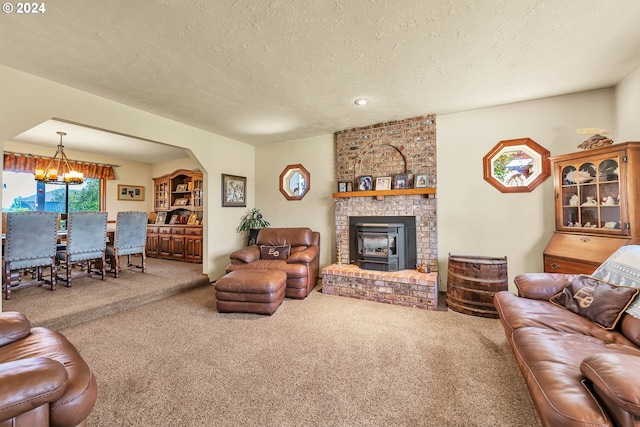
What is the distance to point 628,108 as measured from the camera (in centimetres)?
266

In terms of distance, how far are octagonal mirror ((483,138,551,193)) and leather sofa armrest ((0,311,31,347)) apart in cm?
462

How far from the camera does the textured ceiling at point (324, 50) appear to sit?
178cm

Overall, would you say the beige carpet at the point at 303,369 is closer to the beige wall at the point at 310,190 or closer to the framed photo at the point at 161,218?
the beige wall at the point at 310,190

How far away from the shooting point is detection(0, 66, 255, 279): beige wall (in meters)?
2.46

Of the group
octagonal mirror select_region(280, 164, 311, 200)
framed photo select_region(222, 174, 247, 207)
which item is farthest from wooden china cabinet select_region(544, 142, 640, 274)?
framed photo select_region(222, 174, 247, 207)

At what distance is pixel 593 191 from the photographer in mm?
2674

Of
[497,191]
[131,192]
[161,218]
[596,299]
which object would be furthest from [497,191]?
[131,192]

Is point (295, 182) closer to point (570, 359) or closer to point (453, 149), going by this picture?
point (453, 149)

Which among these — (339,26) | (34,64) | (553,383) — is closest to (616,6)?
(339,26)

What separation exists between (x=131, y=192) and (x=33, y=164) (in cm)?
183

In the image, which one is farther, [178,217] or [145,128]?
[178,217]

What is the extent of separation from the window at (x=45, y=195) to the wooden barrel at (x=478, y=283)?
7.55 m

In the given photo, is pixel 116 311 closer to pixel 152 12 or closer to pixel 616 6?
pixel 152 12

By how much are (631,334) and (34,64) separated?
497 centimetres
